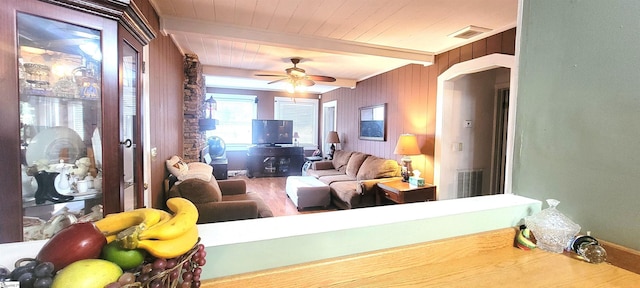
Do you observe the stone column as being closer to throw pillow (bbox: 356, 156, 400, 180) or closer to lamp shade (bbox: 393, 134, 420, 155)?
throw pillow (bbox: 356, 156, 400, 180)

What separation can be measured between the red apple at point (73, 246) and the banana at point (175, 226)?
80 millimetres

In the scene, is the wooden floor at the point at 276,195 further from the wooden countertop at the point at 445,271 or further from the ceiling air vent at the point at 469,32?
the wooden countertop at the point at 445,271

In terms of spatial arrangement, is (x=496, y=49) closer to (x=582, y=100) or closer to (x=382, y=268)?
(x=582, y=100)

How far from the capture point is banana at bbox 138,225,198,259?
19.0 inches

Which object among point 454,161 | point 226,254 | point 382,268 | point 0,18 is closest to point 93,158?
point 0,18

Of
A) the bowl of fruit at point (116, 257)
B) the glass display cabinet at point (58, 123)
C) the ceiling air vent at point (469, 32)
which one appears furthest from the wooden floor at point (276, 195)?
the bowl of fruit at point (116, 257)

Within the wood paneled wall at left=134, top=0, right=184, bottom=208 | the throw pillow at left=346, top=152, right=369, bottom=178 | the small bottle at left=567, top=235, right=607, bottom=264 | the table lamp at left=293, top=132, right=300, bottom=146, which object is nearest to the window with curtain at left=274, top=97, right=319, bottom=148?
the table lamp at left=293, top=132, right=300, bottom=146

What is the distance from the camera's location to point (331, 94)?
7094mm

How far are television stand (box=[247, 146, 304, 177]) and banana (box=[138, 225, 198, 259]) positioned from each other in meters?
6.19

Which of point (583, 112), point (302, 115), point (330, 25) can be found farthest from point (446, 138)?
point (302, 115)

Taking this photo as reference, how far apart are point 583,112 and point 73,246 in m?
1.51

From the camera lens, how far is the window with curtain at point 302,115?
294 inches

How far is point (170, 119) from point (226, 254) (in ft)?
9.44

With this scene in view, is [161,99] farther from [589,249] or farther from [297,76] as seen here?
[589,249]
